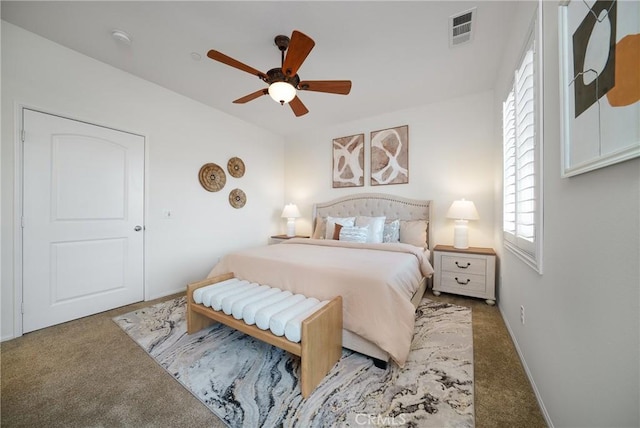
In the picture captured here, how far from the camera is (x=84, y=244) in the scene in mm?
2447

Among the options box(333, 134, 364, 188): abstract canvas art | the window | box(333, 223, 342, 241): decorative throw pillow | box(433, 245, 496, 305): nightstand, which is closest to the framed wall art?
the window

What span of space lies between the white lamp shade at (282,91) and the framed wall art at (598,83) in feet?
5.45

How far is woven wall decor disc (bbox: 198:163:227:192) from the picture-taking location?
11.3ft

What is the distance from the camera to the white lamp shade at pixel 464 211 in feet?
9.31

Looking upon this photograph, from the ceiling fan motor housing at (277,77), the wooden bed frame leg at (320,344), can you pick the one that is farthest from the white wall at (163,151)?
the wooden bed frame leg at (320,344)

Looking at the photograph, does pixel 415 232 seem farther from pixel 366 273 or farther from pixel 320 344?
pixel 320 344

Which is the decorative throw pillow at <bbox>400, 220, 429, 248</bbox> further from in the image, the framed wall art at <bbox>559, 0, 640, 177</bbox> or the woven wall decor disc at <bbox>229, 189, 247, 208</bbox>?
the woven wall decor disc at <bbox>229, 189, 247, 208</bbox>

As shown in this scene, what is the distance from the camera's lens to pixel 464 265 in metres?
2.78

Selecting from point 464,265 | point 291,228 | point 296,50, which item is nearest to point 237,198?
point 291,228

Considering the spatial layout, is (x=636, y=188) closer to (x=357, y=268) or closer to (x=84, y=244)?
(x=357, y=268)

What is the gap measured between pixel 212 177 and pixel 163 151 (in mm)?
713

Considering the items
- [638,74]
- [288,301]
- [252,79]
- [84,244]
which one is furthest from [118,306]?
[638,74]

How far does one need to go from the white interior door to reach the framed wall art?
3.74 metres

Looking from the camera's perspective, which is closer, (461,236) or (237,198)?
(461,236)
